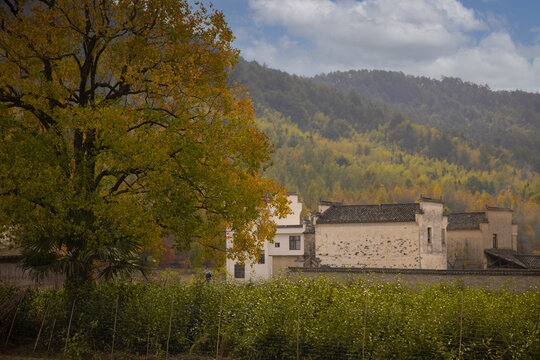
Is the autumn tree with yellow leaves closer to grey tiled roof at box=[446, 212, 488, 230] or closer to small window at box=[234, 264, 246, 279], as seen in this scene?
small window at box=[234, 264, 246, 279]

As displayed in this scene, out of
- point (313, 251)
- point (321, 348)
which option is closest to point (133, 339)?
point (321, 348)

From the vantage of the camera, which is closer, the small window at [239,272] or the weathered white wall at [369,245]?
the weathered white wall at [369,245]

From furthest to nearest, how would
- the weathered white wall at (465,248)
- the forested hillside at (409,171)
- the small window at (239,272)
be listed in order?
the forested hillside at (409,171) → the weathered white wall at (465,248) → the small window at (239,272)

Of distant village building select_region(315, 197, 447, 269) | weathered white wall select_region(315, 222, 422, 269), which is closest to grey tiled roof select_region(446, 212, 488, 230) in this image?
distant village building select_region(315, 197, 447, 269)

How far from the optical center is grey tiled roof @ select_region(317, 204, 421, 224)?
147 ft

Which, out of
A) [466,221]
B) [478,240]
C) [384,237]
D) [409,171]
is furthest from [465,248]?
[409,171]

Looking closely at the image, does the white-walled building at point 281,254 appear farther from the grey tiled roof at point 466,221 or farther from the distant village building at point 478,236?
the grey tiled roof at point 466,221

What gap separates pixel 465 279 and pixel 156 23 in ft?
69.8

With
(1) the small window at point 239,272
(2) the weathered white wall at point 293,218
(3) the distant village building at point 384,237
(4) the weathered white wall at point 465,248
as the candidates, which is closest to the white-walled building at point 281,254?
(1) the small window at point 239,272

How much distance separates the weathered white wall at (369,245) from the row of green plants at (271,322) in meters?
26.9

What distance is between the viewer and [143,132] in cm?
1504

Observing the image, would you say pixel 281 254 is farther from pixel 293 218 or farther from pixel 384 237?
pixel 384 237

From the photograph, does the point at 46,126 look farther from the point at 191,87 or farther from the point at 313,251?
the point at 313,251

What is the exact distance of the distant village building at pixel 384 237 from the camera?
145 feet
